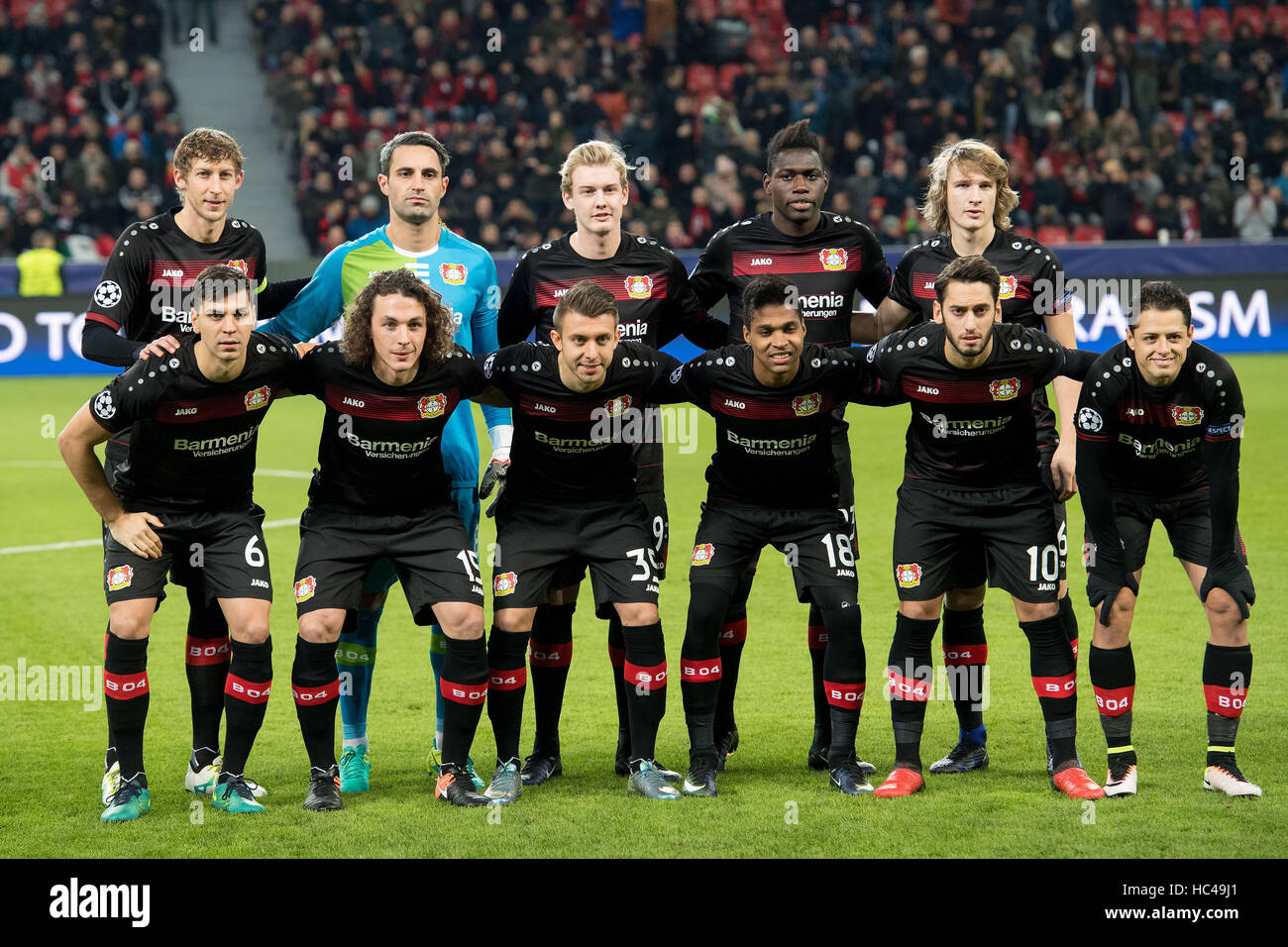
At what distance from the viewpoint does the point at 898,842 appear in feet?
16.9

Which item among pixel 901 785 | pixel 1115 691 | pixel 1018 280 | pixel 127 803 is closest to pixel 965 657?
pixel 1115 691

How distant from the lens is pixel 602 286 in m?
6.33

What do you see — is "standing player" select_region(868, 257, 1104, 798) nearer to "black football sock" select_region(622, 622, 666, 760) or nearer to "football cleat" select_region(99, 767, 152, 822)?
"black football sock" select_region(622, 622, 666, 760)

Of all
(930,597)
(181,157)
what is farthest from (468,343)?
(930,597)

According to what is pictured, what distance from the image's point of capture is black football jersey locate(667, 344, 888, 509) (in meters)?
5.99

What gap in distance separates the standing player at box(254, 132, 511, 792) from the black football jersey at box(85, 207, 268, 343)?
14.3 inches

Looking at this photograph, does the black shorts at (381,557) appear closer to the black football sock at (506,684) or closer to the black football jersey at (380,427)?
the black football jersey at (380,427)

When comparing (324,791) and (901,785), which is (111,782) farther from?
(901,785)

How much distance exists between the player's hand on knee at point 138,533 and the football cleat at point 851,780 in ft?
8.84

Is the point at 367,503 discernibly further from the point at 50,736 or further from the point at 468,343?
the point at 50,736

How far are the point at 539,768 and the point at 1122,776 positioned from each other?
2246mm

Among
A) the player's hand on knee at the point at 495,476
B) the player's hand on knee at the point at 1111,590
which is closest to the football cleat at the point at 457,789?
the player's hand on knee at the point at 495,476

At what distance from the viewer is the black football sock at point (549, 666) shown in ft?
20.4
